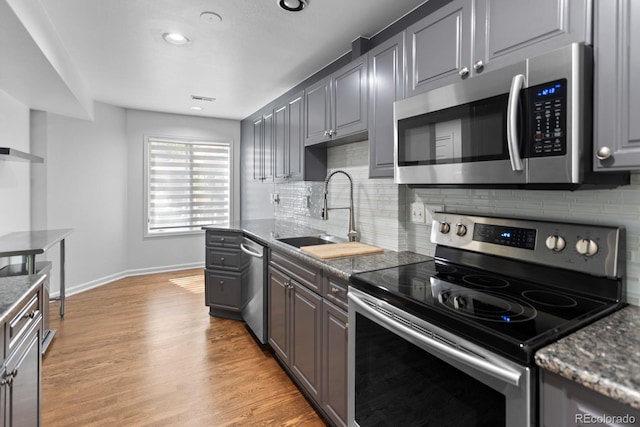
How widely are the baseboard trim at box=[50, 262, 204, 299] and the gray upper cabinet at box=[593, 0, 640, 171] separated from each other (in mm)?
4891

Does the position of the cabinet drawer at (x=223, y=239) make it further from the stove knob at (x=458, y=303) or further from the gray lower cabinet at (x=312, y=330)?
the stove knob at (x=458, y=303)

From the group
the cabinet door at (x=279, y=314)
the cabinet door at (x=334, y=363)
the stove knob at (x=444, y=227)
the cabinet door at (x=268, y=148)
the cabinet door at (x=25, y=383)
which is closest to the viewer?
the cabinet door at (x=25, y=383)

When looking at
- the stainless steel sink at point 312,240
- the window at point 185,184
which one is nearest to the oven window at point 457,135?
the stainless steel sink at point 312,240

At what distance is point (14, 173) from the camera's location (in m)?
3.34

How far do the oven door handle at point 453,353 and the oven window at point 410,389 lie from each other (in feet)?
0.17

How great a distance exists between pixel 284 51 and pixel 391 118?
4.21ft

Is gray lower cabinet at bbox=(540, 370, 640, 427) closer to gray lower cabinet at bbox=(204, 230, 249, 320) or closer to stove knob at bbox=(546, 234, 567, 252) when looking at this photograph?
stove knob at bbox=(546, 234, 567, 252)

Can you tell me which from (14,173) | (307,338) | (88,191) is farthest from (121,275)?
(307,338)

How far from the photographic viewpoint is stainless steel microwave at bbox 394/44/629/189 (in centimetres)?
104

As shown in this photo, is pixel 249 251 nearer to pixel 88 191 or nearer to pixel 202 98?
pixel 202 98

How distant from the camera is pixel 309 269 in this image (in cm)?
199

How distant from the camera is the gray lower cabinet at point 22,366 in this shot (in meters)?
1.20

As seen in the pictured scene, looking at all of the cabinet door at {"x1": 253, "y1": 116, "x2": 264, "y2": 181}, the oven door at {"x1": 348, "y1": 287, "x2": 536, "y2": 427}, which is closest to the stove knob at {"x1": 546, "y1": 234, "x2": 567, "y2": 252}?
the oven door at {"x1": 348, "y1": 287, "x2": 536, "y2": 427}

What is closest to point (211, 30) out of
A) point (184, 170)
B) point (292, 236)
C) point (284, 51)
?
point (284, 51)
